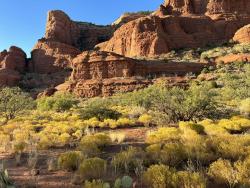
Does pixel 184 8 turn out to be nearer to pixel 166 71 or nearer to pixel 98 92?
pixel 166 71

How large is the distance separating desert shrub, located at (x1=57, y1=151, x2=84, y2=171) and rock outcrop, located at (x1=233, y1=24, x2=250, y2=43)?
54789mm

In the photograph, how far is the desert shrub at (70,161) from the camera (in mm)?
8844

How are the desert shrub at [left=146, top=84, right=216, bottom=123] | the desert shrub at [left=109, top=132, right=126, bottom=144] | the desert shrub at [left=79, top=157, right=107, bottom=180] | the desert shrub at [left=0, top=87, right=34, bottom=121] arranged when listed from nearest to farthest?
the desert shrub at [left=79, top=157, right=107, bottom=180] → the desert shrub at [left=109, top=132, right=126, bottom=144] → the desert shrub at [left=146, top=84, right=216, bottom=123] → the desert shrub at [left=0, top=87, right=34, bottom=121]

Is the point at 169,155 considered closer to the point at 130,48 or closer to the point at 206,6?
the point at 130,48

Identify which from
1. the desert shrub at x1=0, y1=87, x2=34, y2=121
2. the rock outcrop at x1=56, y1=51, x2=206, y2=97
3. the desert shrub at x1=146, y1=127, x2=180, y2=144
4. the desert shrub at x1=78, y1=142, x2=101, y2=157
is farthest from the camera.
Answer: the rock outcrop at x1=56, y1=51, x2=206, y2=97

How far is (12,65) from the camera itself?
69.1m

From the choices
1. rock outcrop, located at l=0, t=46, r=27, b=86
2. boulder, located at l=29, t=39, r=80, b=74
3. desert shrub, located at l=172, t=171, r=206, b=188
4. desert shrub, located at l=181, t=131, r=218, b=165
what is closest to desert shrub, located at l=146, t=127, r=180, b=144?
desert shrub, located at l=181, t=131, r=218, b=165

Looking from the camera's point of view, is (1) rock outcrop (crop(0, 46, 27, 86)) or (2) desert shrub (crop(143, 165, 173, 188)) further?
(1) rock outcrop (crop(0, 46, 27, 86))

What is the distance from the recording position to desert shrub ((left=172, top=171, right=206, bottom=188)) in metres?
6.42

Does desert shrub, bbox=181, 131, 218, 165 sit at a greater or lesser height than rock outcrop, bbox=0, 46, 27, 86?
lesser

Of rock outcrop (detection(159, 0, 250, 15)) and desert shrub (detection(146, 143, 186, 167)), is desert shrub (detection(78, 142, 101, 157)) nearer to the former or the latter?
desert shrub (detection(146, 143, 186, 167))

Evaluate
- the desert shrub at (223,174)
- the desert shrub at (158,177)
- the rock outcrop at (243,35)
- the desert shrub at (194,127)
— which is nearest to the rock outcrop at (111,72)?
the rock outcrop at (243,35)

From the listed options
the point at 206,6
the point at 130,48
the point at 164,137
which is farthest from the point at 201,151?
the point at 206,6

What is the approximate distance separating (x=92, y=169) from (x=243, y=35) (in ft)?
188
